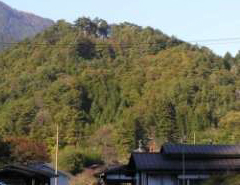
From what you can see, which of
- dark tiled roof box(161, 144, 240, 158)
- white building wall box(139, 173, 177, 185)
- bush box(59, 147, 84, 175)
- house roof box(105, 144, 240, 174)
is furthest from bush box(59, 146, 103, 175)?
white building wall box(139, 173, 177, 185)

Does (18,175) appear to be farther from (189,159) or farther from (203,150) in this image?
(203,150)

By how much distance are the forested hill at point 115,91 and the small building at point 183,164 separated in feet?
159

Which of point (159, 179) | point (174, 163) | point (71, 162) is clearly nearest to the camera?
point (159, 179)

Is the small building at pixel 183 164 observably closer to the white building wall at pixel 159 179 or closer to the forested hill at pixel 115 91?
the white building wall at pixel 159 179

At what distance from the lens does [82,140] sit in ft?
354

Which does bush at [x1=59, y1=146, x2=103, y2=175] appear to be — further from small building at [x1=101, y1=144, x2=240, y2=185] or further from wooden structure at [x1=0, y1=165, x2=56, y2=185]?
wooden structure at [x1=0, y1=165, x2=56, y2=185]

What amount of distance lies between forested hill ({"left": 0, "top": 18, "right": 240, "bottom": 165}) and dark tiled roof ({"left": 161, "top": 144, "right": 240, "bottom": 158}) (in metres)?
47.4

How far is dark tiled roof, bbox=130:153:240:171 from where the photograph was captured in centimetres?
3547

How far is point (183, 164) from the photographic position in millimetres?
35594

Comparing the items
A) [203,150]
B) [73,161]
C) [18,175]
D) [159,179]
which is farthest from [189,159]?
[73,161]

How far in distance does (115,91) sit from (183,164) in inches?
3492

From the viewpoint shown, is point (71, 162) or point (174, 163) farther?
point (71, 162)

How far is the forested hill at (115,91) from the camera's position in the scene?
104 metres

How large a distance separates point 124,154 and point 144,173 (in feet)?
199
